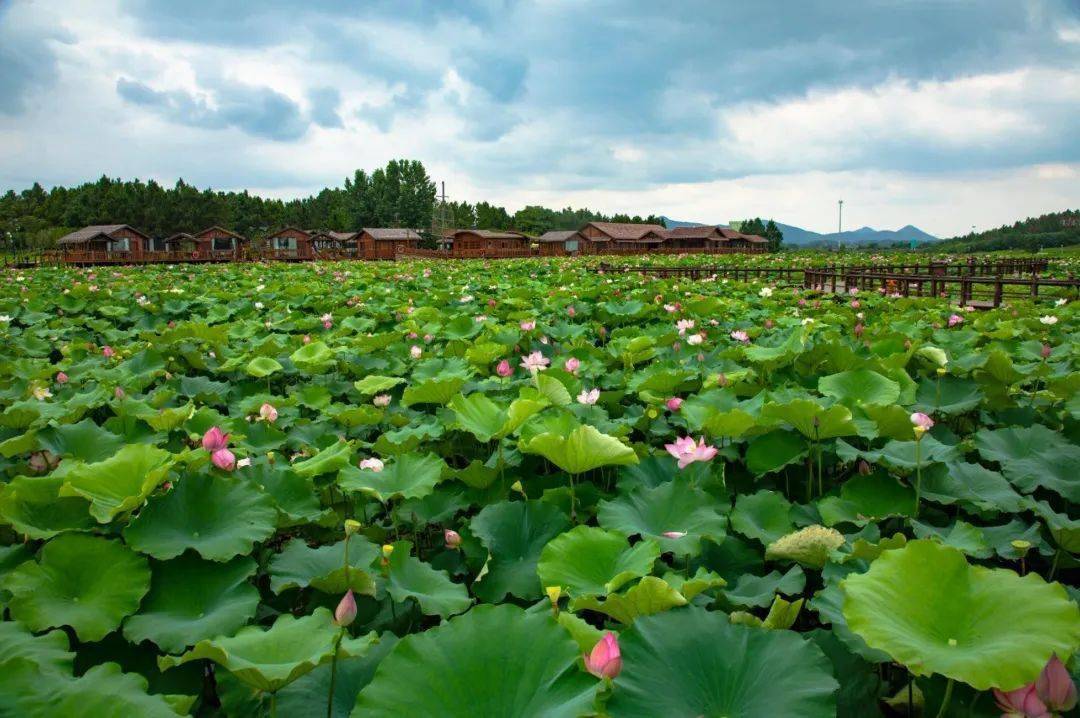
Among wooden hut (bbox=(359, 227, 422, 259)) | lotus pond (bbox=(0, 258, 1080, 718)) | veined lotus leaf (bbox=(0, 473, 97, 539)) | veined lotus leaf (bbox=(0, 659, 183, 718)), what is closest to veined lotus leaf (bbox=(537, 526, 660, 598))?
Result: lotus pond (bbox=(0, 258, 1080, 718))

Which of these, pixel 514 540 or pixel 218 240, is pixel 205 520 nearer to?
pixel 514 540

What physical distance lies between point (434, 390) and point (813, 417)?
141cm

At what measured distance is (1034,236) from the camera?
62969 mm

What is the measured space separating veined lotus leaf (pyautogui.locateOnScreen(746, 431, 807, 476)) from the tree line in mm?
60358

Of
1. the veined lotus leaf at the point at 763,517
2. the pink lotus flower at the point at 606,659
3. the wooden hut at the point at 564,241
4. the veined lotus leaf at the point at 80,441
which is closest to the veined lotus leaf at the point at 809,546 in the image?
the veined lotus leaf at the point at 763,517

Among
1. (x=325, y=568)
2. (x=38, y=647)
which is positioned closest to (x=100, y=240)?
(x=325, y=568)

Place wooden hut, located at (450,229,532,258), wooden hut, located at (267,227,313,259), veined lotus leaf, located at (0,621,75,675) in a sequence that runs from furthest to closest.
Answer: wooden hut, located at (267,227,313,259)
wooden hut, located at (450,229,532,258)
veined lotus leaf, located at (0,621,75,675)

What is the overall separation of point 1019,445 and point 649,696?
169cm

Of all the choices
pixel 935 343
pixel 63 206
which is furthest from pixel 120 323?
pixel 63 206

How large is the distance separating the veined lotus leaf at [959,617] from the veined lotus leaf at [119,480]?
136 centimetres

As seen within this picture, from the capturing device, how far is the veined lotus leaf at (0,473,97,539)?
1402 millimetres

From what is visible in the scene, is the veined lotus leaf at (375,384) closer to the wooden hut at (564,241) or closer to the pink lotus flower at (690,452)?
the pink lotus flower at (690,452)

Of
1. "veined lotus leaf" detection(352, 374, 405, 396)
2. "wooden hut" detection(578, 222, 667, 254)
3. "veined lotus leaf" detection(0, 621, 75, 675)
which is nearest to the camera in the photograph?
"veined lotus leaf" detection(0, 621, 75, 675)

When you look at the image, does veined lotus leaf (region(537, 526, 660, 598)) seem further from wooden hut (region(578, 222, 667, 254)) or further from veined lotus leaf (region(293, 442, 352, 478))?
wooden hut (region(578, 222, 667, 254))
